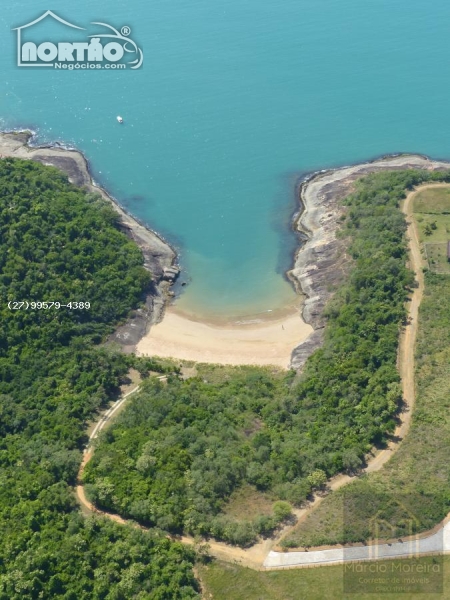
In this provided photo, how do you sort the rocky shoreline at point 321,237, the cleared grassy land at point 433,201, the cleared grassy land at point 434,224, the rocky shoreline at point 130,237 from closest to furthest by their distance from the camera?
the cleared grassy land at point 434,224, the rocky shoreline at point 130,237, the rocky shoreline at point 321,237, the cleared grassy land at point 433,201

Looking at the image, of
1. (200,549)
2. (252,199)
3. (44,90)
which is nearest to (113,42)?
(44,90)

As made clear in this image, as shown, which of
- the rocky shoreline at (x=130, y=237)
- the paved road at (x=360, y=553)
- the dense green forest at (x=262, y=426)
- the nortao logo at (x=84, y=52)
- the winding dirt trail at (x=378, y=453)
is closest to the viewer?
the paved road at (x=360, y=553)

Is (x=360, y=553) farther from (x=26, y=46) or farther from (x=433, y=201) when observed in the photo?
(x=26, y=46)

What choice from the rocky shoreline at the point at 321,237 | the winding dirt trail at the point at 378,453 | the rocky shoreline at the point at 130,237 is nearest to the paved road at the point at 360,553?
the winding dirt trail at the point at 378,453

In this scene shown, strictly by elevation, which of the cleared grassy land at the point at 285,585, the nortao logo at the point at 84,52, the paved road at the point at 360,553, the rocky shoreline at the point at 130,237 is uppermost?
the nortao logo at the point at 84,52

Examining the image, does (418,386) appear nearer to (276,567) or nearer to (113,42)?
(276,567)

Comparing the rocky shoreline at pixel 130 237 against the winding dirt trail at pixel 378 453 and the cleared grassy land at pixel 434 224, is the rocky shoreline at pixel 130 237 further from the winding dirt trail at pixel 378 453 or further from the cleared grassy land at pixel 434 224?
the cleared grassy land at pixel 434 224

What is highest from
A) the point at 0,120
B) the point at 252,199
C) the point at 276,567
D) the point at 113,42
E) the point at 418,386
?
the point at 113,42

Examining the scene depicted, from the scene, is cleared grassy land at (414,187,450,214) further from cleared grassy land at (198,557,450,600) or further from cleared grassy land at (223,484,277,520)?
cleared grassy land at (198,557,450,600)
